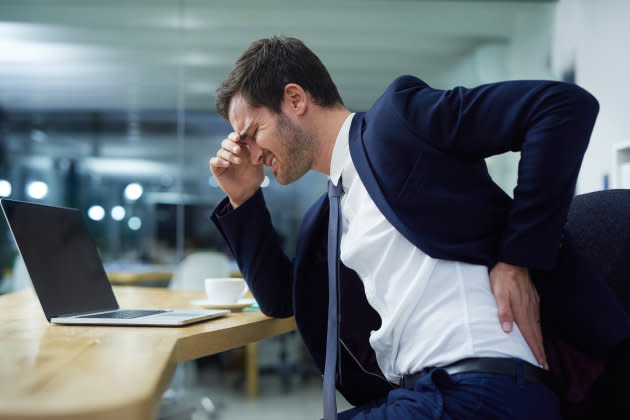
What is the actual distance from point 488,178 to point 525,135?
0.37 ft

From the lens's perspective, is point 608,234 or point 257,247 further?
point 257,247

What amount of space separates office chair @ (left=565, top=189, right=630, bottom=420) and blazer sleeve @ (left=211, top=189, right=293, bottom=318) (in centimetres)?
63

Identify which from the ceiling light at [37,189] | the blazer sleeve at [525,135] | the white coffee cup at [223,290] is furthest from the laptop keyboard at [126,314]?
the ceiling light at [37,189]

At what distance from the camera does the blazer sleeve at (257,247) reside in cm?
121

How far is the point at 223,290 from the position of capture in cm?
131

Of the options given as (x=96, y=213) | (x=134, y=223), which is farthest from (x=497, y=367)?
(x=96, y=213)

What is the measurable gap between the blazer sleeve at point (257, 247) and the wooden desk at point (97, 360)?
68 millimetres

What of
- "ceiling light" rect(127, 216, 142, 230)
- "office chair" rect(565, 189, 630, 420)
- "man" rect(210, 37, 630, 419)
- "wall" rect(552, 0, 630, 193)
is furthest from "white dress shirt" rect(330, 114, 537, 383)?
"ceiling light" rect(127, 216, 142, 230)

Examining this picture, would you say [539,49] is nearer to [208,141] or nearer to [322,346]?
[208,141]

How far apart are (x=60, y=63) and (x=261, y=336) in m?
5.15

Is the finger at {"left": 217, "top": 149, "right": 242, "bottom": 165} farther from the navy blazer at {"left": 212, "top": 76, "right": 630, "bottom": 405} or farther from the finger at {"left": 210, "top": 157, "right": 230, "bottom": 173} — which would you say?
the navy blazer at {"left": 212, "top": 76, "right": 630, "bottom": 405}

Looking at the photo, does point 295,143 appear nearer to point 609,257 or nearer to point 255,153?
point 255,153

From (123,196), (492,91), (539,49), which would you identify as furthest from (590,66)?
(123,196)

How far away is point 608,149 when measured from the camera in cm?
329
